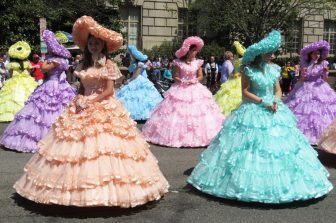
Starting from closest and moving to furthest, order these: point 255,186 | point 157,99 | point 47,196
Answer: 1. point 47,196
2. point 255,186
3. point 157,99

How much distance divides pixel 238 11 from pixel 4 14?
12015mm

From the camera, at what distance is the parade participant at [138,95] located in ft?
42.7

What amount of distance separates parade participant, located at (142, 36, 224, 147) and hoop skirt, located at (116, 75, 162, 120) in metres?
2.75

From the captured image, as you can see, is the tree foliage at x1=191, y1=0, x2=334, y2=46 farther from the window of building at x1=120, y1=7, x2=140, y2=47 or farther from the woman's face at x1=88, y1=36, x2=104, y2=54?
the woman's face at x1=88, y1=36, x2=104, y2=54

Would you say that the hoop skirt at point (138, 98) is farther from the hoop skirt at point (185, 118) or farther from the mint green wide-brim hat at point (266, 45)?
the mint green wide-brim hat at point (266, 45)

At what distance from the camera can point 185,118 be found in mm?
9711

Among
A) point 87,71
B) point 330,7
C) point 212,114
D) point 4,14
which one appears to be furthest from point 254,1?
point 87,71

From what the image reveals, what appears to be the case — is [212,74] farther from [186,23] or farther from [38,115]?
[38,115]

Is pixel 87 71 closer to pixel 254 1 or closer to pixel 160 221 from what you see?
pixel 160 221

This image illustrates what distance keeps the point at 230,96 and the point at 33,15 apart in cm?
1433

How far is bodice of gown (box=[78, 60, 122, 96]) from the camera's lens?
19.3 feet

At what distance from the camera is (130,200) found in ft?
17.7

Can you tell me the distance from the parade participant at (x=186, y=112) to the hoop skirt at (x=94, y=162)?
3795mm

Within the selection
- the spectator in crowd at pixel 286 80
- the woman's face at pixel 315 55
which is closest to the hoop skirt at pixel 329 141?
the woman's face at pixel 315 55
